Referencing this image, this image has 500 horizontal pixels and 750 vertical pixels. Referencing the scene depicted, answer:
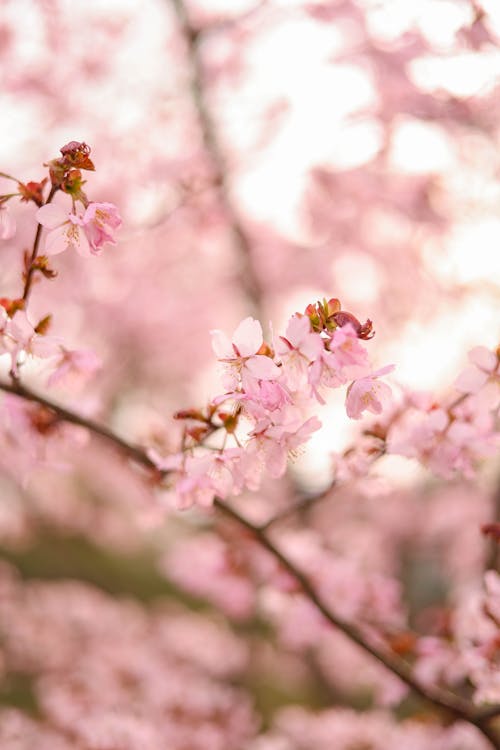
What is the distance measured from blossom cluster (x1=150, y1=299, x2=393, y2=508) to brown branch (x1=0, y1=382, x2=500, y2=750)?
0.62 feet

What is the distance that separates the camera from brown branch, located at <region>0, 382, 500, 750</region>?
5.05 feet

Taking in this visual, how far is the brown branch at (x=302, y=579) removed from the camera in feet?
5.05

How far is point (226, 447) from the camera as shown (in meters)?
1.42

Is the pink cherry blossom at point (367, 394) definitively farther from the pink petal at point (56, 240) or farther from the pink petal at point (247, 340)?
the pink petal at point (56, 240)

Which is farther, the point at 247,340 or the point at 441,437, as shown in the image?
the point at 441,437

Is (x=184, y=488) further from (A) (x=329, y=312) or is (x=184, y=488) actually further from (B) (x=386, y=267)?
(B) (x=386, y=267)

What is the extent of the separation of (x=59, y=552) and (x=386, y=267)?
22.2 ft

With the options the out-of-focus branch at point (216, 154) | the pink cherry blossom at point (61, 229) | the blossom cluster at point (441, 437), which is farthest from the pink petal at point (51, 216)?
the out-of-focus branch at point (216, 154)

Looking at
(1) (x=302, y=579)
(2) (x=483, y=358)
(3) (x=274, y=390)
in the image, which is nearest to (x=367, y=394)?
(3) (x=274, y=390)

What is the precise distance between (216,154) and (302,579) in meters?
3.21

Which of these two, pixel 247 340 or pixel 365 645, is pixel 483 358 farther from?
pixel 365 645

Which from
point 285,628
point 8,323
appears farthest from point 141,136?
point 8,323

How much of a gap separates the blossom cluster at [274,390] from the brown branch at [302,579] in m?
0.19

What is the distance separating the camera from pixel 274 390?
1.26m
